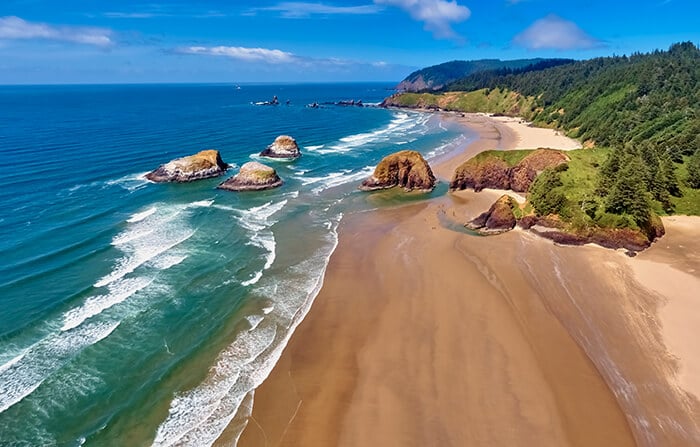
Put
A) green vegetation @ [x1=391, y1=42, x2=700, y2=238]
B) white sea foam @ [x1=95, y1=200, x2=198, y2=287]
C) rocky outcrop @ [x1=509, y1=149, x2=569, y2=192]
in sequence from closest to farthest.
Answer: white sea foam @ [x1=95, y1=200, x2=198, y2=287], green vegetation @ [x1=391, y1=42, x2=700, y2=238], rocky outcrop @ [x1=509, y1=149, x2=569, y2=192]

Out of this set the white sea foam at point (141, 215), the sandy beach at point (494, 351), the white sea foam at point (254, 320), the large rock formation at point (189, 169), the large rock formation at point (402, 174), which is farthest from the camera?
the large rock formation at point (189, 169)

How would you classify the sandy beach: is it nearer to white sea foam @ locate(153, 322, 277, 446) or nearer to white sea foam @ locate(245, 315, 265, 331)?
white sea foam @ locate(153, 322, 277, 446)

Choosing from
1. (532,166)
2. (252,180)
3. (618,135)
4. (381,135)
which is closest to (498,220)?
(532,166)

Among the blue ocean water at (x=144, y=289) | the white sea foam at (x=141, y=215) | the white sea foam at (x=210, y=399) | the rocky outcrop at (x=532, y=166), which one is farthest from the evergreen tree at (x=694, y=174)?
the white sea foam at (x=141, y=215)

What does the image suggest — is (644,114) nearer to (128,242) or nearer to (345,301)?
(345,301)

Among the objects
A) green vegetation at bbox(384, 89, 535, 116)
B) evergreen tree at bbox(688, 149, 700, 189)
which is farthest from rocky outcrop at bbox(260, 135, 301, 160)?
green vegetation at bbox(384, 89, 535, 116)

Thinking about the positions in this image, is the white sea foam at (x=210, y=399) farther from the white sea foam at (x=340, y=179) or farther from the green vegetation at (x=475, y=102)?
the green vegetation at (x=475, y=102)

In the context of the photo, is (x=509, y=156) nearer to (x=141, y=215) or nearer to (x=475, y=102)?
(x=141, y=215)
